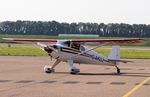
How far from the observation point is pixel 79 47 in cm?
2677

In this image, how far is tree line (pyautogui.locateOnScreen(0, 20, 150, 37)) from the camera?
176 m

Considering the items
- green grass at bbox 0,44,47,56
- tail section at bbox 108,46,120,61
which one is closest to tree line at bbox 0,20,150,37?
green grass at bbox 0,44,47,56

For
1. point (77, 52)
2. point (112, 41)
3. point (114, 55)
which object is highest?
point (112, 41)

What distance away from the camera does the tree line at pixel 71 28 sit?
17625 centimetres

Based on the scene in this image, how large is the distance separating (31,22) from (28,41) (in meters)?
163

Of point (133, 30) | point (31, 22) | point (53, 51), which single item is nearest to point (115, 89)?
point (53, 51)

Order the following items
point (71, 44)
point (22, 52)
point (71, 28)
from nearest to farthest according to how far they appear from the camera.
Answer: point (71, 44) < point (22, 52) < point (71, 28)

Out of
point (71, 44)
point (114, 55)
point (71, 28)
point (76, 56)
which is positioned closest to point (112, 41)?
point (114, 55)

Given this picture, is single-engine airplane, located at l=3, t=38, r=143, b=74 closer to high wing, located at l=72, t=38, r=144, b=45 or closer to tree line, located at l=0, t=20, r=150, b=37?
high wing, located at l=72, t=38, r=144, b=45

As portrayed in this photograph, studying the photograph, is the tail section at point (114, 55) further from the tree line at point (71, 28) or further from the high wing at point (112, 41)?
the tree line at point (71, 28)

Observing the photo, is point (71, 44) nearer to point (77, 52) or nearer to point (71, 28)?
point (77, 52)

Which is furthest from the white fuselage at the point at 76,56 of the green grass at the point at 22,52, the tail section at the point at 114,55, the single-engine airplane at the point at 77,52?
the green grass at the point at 22,52

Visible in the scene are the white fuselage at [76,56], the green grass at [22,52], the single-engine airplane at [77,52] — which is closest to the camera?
the single-engine airplane at [77,52]

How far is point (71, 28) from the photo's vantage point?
18638 cm
